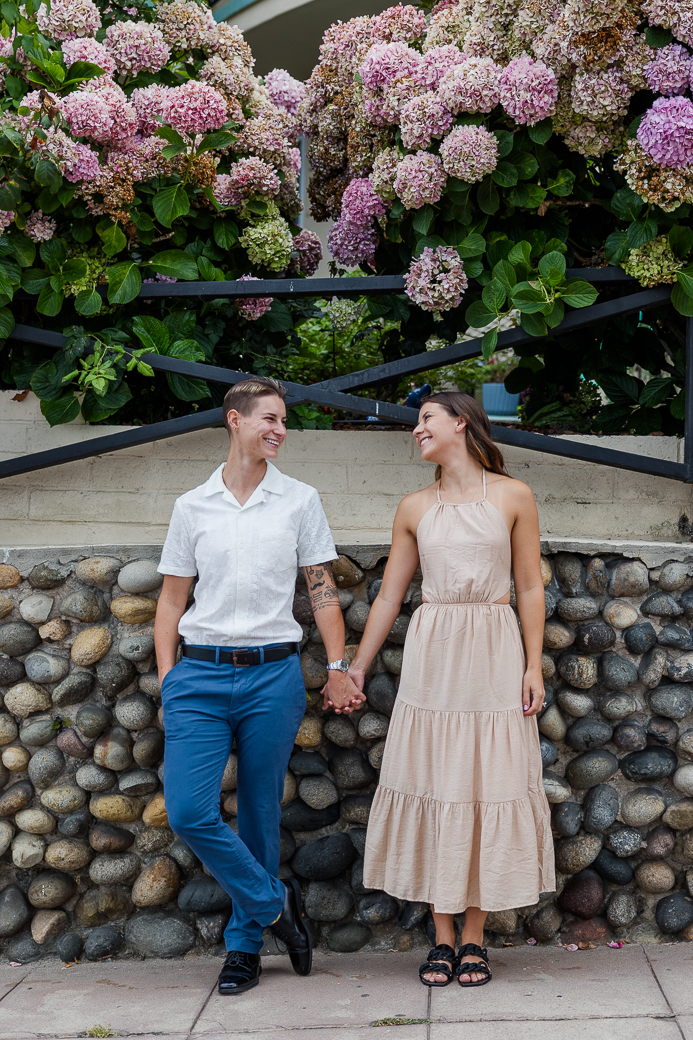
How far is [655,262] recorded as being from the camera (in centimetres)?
315

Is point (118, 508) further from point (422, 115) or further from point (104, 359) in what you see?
point (422, 115)

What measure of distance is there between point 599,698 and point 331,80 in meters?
2.73

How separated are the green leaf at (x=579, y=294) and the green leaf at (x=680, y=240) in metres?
0.32

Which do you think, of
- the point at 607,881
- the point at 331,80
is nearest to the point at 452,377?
the point at 331,80

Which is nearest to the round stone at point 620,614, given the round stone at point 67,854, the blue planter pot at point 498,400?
the round stone at point 67,854

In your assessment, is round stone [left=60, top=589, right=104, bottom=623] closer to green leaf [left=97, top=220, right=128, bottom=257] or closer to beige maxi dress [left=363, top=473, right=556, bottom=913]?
beige maxi dress [left=363, top=473, right=556, bottom=913]

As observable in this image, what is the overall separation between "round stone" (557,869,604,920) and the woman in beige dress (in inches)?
11.3

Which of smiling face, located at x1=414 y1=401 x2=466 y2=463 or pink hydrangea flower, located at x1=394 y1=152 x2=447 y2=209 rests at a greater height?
pink hydrangea flower, located at x1=394 y1=152 x2=447 y2=209

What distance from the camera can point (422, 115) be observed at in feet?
10.2

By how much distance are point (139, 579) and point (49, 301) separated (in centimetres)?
118

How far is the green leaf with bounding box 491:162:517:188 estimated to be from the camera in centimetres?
317

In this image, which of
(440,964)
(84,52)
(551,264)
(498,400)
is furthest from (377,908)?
(498,400)

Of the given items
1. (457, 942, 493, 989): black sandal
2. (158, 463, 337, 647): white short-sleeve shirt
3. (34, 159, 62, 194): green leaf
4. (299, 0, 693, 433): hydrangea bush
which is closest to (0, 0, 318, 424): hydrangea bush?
(34, 159, 62, 194): green leaf

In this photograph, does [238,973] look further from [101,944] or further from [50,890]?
[50,890]
